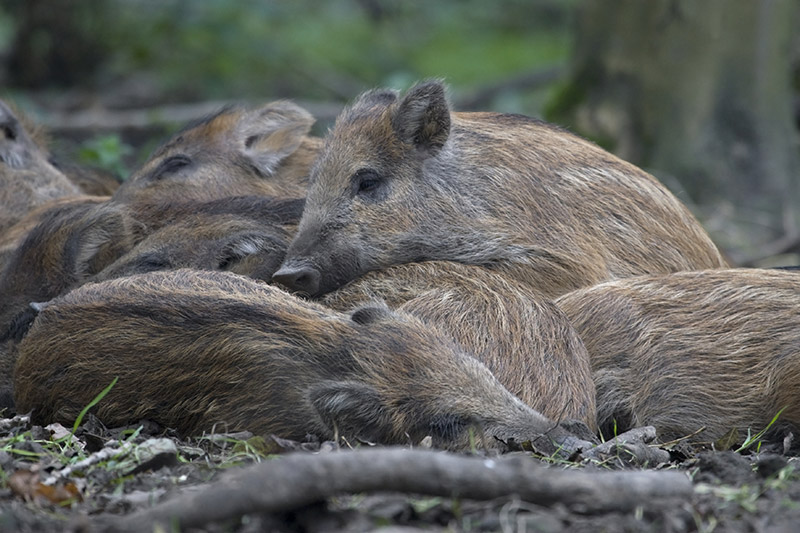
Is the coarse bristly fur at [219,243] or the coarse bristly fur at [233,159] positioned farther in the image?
the coarse bristly fur at [233,159]

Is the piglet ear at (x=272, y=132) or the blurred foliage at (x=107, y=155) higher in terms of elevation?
the piglet ear at (x=272, y=132)

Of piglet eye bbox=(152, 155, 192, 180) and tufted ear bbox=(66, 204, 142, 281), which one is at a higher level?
piglet eye bbox=(152, 155, 192, 180)

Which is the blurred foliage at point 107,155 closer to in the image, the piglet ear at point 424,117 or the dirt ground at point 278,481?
the piglet ear at point 424,117

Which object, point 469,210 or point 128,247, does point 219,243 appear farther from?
point 469,210

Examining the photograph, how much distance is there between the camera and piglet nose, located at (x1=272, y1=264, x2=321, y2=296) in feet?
16.1

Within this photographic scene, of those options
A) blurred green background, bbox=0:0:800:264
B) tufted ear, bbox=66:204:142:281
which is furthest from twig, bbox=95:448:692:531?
blurred green background, bbox=0:0:800:264

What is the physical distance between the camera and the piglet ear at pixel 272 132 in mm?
6480

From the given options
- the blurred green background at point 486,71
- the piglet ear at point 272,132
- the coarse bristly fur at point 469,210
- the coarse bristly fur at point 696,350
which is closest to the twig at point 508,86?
the blurred green background at point 486,71

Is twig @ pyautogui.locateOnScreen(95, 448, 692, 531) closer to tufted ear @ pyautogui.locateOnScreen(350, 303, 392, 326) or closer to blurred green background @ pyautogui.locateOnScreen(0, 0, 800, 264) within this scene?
tufted ear @ pyautogui.locateOnScreen(350, 303, 392, 326)

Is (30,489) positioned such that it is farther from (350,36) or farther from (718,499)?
(350,36)

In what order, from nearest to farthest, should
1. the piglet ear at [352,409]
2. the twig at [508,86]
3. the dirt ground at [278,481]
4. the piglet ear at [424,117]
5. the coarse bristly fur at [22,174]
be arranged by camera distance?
the dirt ground at [278,481] < the piglet ear at [352,409] < the piglet ear at [424,117] < the coarse bristly fur at [22,174] < the twig at [508,86]

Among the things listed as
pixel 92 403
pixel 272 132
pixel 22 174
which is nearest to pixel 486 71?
pixel 272 132

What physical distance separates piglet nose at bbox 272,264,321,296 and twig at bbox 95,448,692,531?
2.04 m

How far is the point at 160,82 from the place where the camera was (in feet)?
41.5
